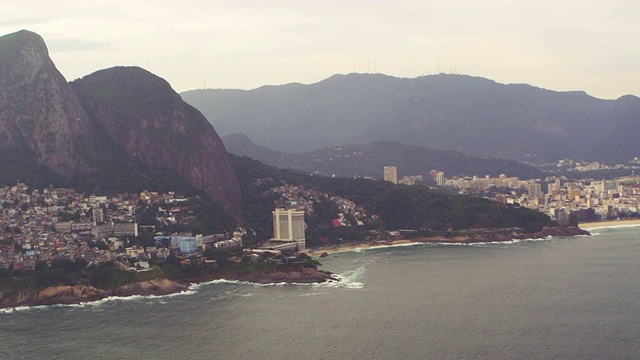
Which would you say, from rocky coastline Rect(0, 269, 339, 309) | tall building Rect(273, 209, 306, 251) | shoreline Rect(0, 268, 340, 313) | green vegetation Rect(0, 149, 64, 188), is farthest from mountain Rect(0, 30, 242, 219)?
rocky coastline Rect(0, 269, 339, 309)

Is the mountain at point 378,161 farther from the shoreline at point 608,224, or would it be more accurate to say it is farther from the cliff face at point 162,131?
the cliff face at point 162,131

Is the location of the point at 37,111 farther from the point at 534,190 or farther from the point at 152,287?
the point at 534,190

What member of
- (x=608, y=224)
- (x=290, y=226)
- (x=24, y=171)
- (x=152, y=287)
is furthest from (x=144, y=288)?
(x=608, y=224)

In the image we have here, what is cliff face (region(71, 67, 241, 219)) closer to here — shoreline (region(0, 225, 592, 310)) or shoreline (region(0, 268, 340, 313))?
shoreline (region(0, 225, 592, 310))

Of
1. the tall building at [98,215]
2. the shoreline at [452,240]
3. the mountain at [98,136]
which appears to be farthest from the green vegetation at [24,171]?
the shoreline at [452,240]

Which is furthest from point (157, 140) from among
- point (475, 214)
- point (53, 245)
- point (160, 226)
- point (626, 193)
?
point (626, 193)
